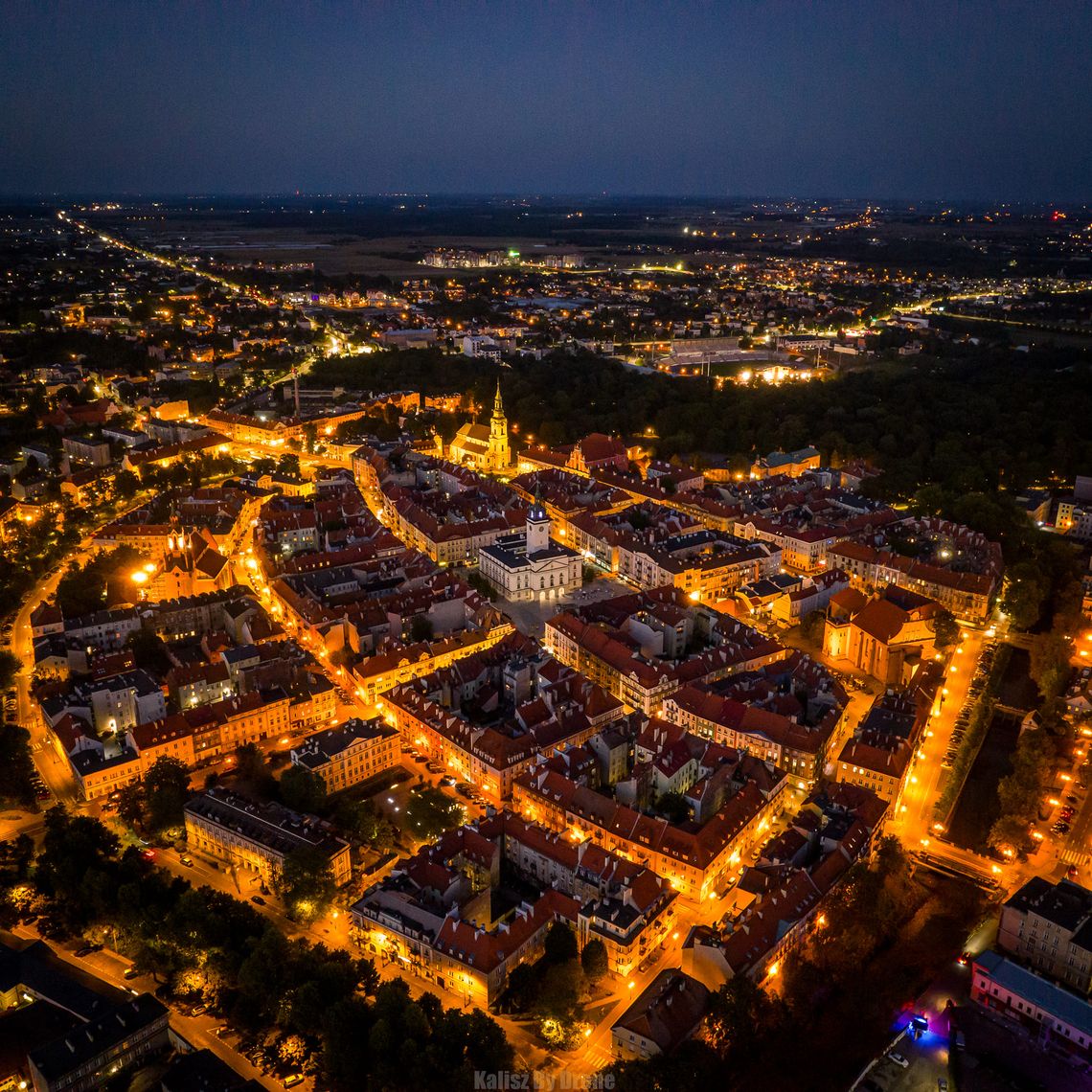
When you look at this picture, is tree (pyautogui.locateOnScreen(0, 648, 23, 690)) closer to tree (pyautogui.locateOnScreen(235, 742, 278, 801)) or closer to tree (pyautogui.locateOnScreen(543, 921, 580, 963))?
tree (pyautogui.locateOnScreen(235, 742, 278, 801))

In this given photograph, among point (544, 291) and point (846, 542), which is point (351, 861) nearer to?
point (846, 542)

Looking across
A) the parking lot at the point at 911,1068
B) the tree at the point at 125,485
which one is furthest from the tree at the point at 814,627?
the tree at the point at 125,485

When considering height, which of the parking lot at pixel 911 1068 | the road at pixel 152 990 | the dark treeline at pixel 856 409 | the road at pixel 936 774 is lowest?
the road at pixel 152 990

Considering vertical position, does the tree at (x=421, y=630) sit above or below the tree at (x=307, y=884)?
above

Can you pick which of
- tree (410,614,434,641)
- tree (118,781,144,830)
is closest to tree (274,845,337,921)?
tree (118,781,144,830)

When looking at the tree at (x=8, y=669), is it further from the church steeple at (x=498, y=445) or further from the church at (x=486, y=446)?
the church steeple at (x=498, y=445)

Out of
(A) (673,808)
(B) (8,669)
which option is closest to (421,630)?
(A) (673,808)
